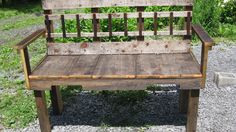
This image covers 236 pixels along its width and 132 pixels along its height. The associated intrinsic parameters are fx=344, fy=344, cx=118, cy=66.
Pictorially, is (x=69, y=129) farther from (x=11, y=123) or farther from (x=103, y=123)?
(x=11, y=123)

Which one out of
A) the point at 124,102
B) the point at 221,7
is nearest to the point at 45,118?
the point at 124,102

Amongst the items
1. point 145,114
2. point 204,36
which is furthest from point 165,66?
point 145,114

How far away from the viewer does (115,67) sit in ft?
13.7

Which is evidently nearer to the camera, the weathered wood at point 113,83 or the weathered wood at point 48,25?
the weathered wood at point 113,83

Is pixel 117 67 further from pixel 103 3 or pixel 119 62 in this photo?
pixel 103 3

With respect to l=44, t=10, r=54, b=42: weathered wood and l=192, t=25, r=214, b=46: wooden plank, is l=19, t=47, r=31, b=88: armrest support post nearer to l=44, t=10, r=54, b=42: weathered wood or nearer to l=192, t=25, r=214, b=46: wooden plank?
l=44, t=10, r=54, b=42: weathered wood

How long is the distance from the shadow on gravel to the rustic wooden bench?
0.79ft

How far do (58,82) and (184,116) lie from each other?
6.20ft

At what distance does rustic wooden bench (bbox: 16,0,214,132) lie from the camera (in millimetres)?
3873

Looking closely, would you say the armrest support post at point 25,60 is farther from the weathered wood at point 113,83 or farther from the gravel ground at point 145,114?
the gravel ground at point 145,114

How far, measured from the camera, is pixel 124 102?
5.21m

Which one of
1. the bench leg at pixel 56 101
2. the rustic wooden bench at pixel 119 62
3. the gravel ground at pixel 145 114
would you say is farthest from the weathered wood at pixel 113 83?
the gravel ground at pixel 145 114

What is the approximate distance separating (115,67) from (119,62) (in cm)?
21

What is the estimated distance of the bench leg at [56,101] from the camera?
15.6ft
